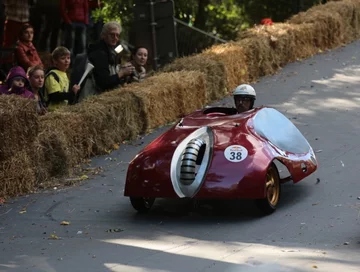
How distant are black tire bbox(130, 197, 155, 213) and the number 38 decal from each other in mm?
1153

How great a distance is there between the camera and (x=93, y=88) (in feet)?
52.7

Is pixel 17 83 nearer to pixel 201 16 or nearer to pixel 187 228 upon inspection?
pixel 187 228

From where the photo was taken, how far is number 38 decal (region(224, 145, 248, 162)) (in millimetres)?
10986

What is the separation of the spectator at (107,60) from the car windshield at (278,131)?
4190 mm

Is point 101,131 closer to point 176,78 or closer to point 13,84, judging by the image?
point 13,84

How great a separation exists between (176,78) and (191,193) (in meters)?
6.35

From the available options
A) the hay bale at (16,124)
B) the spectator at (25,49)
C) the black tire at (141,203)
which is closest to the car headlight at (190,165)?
the black tire at (141,203)

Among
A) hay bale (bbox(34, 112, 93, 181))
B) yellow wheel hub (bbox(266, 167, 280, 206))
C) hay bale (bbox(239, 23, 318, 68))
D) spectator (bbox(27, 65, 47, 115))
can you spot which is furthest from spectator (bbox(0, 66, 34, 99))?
hay bale (bbox(239, 23, 318, 68))

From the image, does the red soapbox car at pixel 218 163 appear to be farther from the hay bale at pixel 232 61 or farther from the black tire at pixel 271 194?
the hay bale at pixel 232 61

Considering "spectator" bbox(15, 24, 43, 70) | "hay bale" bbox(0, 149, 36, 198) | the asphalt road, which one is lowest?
the asphalt road

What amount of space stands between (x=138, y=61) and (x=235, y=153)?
6.10 m

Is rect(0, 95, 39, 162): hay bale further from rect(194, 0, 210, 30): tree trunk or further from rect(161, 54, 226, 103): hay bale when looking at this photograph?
rect(194, 0, 210, 30): tree trunk

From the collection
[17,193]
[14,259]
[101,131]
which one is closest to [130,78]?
[101,131]

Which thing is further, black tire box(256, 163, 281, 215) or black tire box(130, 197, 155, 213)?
black tire box(130, 197, 155, 213)
